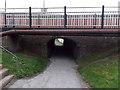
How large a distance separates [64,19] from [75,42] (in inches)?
127

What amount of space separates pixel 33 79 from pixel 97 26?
16.3ft

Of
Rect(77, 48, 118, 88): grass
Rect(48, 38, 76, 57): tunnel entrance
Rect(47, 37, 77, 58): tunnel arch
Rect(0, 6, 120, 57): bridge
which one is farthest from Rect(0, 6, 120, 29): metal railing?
Rect(48, 38, 76, 57): tunnel entrance

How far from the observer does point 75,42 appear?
1554 cm

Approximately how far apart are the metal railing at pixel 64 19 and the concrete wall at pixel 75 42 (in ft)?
4.36

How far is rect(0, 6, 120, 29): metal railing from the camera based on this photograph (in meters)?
12.7

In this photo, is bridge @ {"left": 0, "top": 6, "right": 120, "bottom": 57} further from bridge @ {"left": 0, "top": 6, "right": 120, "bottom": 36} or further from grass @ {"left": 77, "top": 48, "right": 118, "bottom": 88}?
grass @ {"left": 77, "top": 48, "right": 118, "bottom": 88}

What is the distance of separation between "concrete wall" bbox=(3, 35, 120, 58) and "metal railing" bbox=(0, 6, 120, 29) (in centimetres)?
133

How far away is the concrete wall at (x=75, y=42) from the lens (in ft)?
49.5

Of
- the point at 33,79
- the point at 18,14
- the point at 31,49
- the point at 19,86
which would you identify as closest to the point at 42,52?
the point at 31,49

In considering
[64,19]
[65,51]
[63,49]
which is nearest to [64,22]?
[64,19]

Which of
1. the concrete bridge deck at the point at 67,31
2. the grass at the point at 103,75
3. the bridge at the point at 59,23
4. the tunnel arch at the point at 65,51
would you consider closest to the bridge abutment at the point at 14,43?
the bridge at the point at 59,23

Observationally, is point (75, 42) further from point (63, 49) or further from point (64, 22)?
point (63, 49)

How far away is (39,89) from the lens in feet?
28.4

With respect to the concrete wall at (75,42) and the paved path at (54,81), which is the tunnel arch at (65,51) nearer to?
the concrete wall at (75,42)
